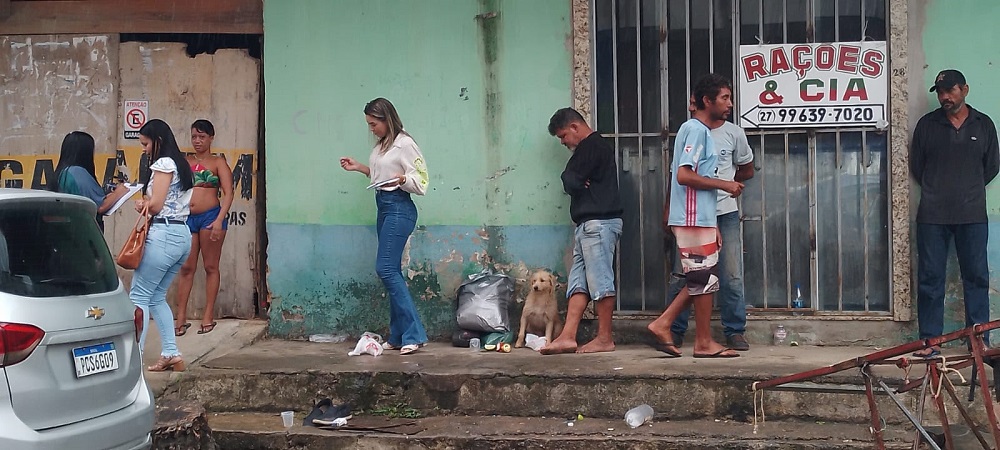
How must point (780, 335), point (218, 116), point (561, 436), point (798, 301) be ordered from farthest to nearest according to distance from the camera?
point (218, 116)
point (798, 301)
point (780, 335)
point (561, 436)

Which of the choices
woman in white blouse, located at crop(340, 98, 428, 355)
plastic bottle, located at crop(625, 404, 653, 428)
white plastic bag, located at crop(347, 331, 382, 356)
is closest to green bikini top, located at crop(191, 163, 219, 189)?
woman in white blouse, located at crop(340, 98, 428, 355)

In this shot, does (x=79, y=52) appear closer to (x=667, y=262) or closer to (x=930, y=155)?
(x=667, y=262)

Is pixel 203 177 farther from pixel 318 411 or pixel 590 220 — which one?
pixel 590 220

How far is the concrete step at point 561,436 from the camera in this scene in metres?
5.36

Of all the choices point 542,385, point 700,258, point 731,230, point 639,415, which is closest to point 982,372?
point 639,415

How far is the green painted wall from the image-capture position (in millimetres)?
7113

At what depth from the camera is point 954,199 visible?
20.8ft

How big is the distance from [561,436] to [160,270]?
267cm

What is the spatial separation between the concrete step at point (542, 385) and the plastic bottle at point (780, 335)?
297mm

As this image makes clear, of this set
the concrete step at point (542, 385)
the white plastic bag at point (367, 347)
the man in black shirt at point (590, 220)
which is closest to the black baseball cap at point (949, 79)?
the concrete step at point (542, 385)

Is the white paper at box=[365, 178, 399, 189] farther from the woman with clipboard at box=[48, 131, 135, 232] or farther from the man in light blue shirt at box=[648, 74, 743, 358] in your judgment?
the man in light blue shirt at box=[648, 74, 743, 358]

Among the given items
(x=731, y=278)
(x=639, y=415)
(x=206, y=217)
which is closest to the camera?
(x=639, y=415)

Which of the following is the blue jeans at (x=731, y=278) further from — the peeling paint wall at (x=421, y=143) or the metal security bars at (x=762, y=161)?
the peeling paint wall at (x=421, y=143)

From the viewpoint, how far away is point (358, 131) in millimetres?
7309
